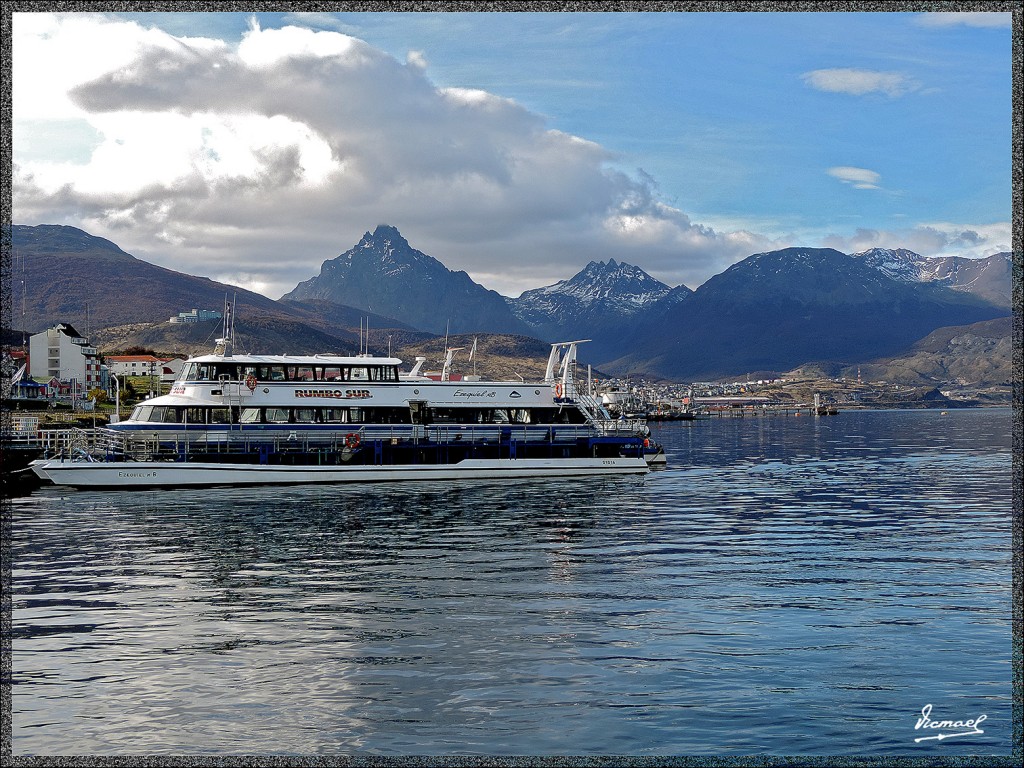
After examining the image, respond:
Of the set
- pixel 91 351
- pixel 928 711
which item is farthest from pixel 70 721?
pixel 91 351

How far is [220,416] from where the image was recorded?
55.5 m

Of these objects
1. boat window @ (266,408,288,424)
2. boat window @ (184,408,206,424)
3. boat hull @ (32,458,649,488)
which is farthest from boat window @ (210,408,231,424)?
boat hull @ (32,458,649,488)

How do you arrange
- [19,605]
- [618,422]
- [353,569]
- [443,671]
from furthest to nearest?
[618,422] < [353,569] < [19,605] < [443,671]

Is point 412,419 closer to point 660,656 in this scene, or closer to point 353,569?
point 353,569

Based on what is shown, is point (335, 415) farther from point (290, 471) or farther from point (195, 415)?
point (195, 415)

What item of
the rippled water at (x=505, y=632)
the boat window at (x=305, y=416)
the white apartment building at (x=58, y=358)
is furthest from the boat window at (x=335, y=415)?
the white apartment building at (x=58, y=358)

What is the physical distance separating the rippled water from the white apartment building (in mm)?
98912

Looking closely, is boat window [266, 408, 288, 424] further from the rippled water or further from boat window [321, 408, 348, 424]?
the rippled water

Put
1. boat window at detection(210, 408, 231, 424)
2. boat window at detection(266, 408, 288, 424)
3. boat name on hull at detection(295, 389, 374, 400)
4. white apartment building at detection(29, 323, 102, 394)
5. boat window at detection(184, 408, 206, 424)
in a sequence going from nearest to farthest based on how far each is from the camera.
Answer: boat window at detection(184, 408, 206, 424)
boat window at detection(210, 408, 231, 424)
boat window at detection(266, 408, 288, 424)
boat name on hull at detection(295, 389, 374, 400)
white apartment building at detection(29, 323, 102, 394)

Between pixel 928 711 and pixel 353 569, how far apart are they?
17.6m

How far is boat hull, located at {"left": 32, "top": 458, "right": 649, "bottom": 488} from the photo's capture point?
1988 inches

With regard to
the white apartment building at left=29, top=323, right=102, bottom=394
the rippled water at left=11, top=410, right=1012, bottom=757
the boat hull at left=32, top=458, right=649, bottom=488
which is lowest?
the rippled water at left=11, top=410, right=1012, bottom=757

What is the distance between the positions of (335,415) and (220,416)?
698 centimetres

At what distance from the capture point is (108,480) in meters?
50.7
